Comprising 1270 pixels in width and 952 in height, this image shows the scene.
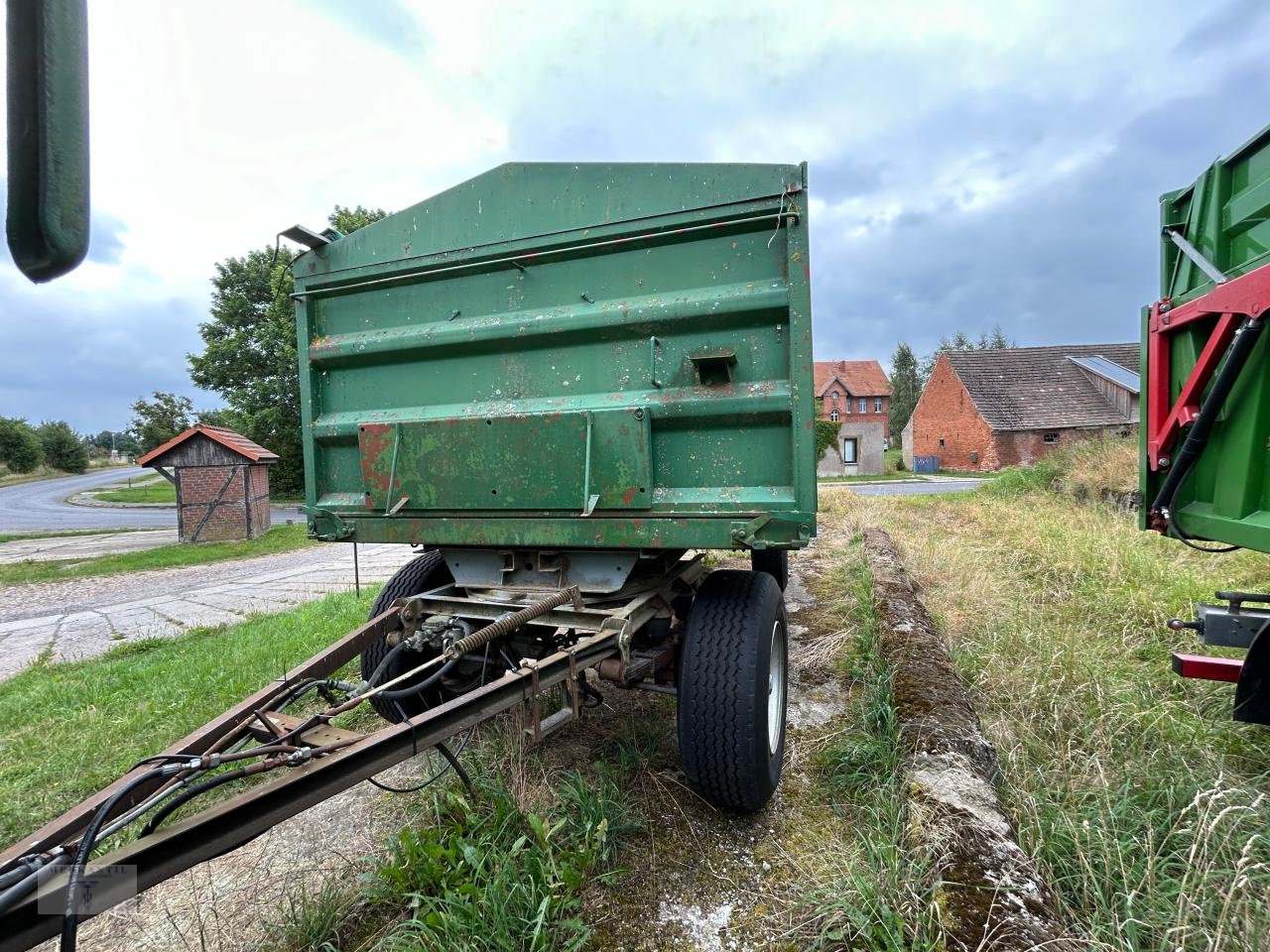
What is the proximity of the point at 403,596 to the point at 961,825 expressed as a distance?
8.63 ft

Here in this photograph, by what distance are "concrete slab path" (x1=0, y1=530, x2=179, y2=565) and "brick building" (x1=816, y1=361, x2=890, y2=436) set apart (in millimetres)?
36613

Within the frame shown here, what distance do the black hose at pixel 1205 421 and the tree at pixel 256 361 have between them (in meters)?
29.7

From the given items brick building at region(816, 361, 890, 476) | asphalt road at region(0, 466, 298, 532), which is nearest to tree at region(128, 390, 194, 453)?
asphalt road at region(0, 466, 298, 532)

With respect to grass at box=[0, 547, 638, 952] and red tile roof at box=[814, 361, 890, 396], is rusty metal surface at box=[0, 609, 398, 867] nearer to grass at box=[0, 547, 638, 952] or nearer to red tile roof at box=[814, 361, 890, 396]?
grass at box=[0, 547, 638, 952]

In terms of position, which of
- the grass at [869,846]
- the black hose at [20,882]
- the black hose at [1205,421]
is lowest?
the grass at [869,846]

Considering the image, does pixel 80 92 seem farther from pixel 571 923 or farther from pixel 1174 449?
pixel 1174 449

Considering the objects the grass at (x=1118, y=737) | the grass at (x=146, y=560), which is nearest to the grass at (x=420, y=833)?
the grass at (x=1118, y=737)

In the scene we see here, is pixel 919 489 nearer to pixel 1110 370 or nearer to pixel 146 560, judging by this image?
pixel 1110 370

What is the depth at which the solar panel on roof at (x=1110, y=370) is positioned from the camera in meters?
29.3

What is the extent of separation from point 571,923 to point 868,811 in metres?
1.29

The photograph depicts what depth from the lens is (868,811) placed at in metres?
2.44

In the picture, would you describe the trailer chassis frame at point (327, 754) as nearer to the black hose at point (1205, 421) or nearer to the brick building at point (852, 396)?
the black hose at point (1205, 421)

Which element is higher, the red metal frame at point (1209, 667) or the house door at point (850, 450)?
the house door at point (850, 450)

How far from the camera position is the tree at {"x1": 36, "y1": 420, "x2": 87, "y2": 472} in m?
52.6
